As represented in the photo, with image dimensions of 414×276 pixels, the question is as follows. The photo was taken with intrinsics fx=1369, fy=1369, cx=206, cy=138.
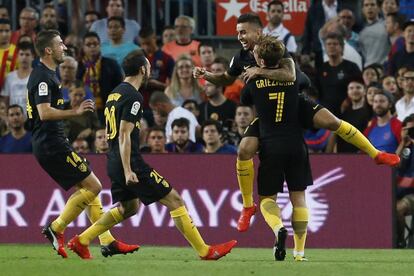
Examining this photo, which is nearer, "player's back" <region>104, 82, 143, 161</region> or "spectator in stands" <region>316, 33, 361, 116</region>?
"player's back" <region>104, 82, 143, 161</region>

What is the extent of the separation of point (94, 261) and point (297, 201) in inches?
81.4

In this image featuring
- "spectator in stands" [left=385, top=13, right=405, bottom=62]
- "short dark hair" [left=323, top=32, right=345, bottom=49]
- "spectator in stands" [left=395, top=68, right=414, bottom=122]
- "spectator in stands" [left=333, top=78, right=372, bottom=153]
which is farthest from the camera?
"spectator in stands" [left=385, top=13, right=405, bottom=62]

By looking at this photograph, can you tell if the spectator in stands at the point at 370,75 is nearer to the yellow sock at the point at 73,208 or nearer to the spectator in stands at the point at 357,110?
the spectator in stands at the point at 357,110

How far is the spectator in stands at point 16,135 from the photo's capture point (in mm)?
18344

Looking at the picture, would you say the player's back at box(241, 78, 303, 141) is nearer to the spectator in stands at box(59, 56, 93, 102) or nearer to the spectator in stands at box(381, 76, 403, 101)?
the spectator in stands at box(381, 76, 403, 101)

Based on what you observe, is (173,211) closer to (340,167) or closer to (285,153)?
(285,153)

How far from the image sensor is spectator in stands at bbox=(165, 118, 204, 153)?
58.7 ft

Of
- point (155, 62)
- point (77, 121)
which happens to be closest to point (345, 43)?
point (155, 62)

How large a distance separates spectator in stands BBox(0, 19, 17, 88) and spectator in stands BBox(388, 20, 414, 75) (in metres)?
5.45

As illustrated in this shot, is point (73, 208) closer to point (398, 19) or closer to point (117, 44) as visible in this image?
point (117, 44)

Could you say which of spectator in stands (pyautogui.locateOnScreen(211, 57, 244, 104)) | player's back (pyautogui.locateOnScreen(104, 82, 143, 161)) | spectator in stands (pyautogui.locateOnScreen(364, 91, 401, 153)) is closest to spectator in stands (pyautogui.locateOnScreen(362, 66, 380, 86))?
spectator in stands (pyautogui.locateOnScreen(364, 91, 401, 153))

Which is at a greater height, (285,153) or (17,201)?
(285,153)

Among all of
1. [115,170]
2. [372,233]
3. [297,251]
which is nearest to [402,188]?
[372,233]

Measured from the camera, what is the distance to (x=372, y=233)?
55.0 feet
